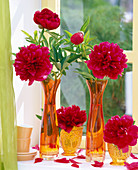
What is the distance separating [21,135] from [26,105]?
1.12 feet

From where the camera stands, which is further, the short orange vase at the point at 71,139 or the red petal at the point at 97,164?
the short orange vase at the point at 71,139

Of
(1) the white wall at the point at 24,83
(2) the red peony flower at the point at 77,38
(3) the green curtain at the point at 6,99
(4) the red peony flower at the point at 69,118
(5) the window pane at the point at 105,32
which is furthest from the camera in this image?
(5) the window pane at the point at 105,32

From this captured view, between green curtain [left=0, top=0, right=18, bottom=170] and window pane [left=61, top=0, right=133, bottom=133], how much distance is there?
0.65m

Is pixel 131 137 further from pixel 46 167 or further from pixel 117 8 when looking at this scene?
pixel 117 8

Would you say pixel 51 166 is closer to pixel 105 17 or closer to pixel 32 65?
pixel 32 65

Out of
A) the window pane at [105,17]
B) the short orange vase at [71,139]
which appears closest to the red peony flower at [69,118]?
the short orange vase at [71,139]

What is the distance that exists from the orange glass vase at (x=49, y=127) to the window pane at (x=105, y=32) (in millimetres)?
446

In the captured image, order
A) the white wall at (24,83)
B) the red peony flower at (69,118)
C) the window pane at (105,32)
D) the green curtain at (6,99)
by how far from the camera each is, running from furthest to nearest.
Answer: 1. the window pane at (105,32)
2. the white wall at (24,83)
3. the red peony flower at (69,118)
4. the green curtain at (6,99)

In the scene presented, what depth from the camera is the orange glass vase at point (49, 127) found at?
1.51m

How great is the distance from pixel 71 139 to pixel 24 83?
460 mm

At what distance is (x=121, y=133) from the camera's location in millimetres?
1384

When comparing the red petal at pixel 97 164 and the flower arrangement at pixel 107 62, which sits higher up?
the flower arrangement at pixel 107 62

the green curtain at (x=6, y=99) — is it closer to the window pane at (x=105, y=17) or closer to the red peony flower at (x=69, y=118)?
the red peony flower at (x=69, y=118)

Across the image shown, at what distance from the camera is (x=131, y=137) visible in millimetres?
1378
